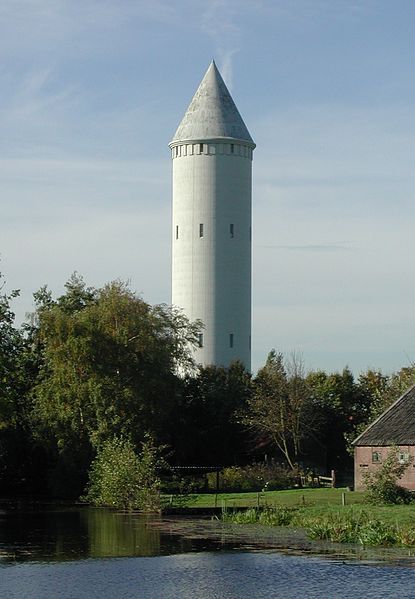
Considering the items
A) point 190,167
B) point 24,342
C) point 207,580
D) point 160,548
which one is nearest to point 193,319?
point 190,167

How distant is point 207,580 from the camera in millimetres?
31609

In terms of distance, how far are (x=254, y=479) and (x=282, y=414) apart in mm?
8502

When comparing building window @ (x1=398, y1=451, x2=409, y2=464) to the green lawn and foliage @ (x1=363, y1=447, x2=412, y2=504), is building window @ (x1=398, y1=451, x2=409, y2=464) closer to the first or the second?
the green lawn

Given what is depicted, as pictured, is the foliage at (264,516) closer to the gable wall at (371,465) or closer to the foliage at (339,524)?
A: the foliage at (339,524)

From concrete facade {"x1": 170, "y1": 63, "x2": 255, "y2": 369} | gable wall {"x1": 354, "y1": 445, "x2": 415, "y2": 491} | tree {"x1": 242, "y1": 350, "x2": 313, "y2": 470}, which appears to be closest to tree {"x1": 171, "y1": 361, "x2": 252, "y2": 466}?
tree {"x1": 242, "y1": 350, "x2": 313, "y2": 470}

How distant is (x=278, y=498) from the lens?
5441cm

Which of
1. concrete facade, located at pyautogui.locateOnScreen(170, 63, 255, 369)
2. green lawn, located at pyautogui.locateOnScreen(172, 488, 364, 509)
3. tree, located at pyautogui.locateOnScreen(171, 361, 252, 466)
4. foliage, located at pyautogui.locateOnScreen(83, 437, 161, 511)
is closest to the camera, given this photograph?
green lawn, located at pyautogui.locateOnScreen(172, 488, 364, 509)

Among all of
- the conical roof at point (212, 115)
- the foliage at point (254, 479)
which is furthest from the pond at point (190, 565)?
the conical roof at point (212, 115)

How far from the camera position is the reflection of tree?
3747 cm

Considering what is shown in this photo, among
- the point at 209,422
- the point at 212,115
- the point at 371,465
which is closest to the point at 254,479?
the point at 371,465

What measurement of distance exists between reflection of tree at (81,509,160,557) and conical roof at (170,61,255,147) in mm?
47066

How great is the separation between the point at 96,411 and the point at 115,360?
330 cm

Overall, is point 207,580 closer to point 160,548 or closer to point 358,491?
point 160,548

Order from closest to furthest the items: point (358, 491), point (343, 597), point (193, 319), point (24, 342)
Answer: point (343, 597), point (358, 491), point (24, 342), point (193, 319)
